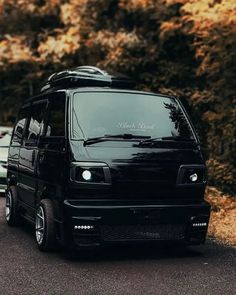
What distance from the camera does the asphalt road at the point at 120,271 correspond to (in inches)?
214

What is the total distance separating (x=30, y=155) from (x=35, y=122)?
530 millimetres

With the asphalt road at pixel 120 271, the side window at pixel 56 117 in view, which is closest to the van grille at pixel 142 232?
the asphalt road at pixel 120 271

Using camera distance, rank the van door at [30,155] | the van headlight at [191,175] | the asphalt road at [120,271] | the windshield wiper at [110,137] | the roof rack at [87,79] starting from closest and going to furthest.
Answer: the asphalt road at [120,271], the windshield wiper at [110,137], the van headlight at [191,175], the van door at [30,155], the roof rack at [87,79]

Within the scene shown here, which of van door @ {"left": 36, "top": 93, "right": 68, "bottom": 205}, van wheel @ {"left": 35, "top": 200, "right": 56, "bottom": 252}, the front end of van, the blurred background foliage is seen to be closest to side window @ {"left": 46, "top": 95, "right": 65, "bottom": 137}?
van door @ {"left": 36, "top": 93, "right": 68, "bottom": 205}

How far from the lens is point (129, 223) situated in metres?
6.43

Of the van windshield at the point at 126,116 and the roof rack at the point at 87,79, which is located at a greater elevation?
the roof rack at the point at 87,79

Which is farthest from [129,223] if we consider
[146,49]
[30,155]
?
[146,49]

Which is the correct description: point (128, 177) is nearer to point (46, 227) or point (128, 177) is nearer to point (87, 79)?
point (46, 227)

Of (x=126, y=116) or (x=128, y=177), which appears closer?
(x=128, y=177)

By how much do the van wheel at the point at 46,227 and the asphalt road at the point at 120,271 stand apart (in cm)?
12

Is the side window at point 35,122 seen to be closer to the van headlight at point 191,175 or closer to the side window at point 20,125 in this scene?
the side window at point 20,125

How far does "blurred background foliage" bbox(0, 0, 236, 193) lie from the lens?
1300 centimetres

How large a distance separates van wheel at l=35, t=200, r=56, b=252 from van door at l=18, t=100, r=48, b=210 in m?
0.67

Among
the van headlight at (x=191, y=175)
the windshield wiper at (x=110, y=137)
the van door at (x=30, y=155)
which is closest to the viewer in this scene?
the windshield wiper at (x=110, y=137)
